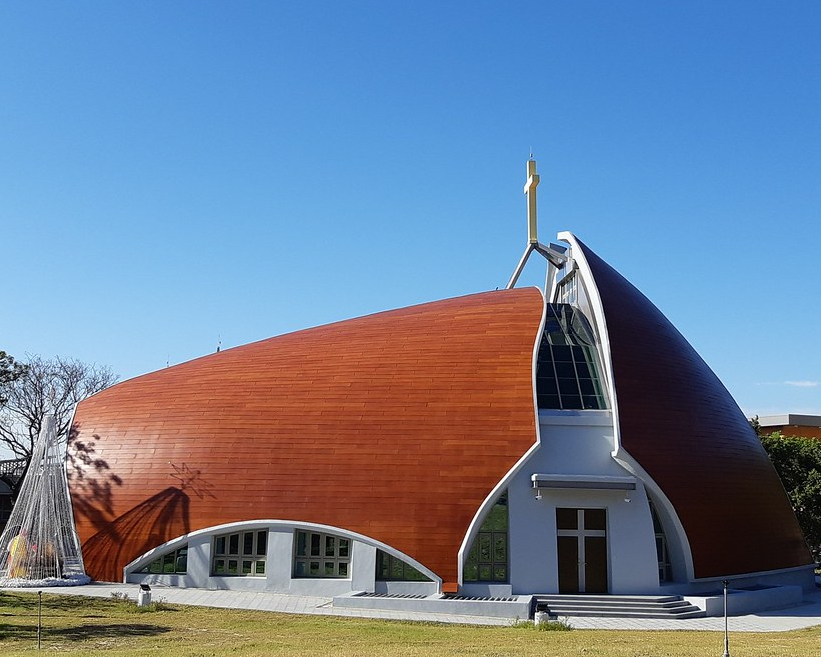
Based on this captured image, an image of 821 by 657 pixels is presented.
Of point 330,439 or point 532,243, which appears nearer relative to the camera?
point 330,439

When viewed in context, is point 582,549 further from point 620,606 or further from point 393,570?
point 393,570

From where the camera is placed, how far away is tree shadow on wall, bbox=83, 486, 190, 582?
75.8ft

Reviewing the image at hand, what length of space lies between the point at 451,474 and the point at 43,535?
12130 millimetres

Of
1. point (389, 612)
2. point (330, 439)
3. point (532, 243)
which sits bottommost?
point (389, 612)

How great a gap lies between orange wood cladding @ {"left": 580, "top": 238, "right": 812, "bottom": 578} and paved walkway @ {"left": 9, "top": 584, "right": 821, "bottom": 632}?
6.92 ft

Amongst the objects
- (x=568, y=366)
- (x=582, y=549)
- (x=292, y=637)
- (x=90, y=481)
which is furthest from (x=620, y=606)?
(x=90, y=481)

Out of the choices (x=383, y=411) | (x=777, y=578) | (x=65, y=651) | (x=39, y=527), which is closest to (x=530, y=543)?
(x=383, y=411)

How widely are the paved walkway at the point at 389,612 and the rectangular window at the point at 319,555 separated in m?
0.74

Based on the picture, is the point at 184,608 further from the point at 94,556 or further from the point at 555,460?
the point at 555,460

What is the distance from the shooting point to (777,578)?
24.5 meters

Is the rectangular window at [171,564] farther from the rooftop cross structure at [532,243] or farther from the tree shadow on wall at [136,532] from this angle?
the rooftop cross structure at [532,243]

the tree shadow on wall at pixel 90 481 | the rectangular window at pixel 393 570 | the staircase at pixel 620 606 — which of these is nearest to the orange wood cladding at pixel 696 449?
the staircase at pixel 620 606

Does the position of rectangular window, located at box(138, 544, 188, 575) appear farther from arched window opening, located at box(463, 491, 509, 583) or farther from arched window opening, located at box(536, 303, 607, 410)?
arched window opening, located at box(536, 303, 607, 410)

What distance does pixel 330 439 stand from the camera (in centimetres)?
2327
